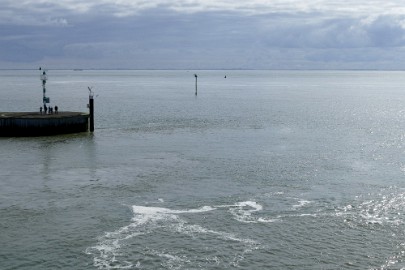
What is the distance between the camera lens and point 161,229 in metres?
40.3

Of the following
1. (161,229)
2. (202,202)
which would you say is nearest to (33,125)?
(202,202)

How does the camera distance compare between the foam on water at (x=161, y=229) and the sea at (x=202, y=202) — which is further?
the sea at (x=202, y=202)

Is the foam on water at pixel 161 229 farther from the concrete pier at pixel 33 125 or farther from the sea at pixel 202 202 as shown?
the concrete pier at pixel 33 125

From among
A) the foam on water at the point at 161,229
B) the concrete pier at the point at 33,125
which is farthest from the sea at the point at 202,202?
the concrete pier at the point at 33,125

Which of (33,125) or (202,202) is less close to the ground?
(33,125)

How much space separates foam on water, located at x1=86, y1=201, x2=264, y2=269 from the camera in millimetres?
34562

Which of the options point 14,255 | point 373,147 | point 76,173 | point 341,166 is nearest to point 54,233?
point 14,255

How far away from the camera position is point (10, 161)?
65.4 metres

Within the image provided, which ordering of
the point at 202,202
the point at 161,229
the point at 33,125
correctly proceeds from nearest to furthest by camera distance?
the point at 161,229
the point at 202,202
the point at 33,125

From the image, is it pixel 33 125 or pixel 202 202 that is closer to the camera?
pixel 202 202

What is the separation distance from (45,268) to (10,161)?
34.6 meters

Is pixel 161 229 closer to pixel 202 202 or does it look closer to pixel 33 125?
pixel 202 202

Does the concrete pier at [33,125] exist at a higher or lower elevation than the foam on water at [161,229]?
higher

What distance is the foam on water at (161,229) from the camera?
34.6 m
